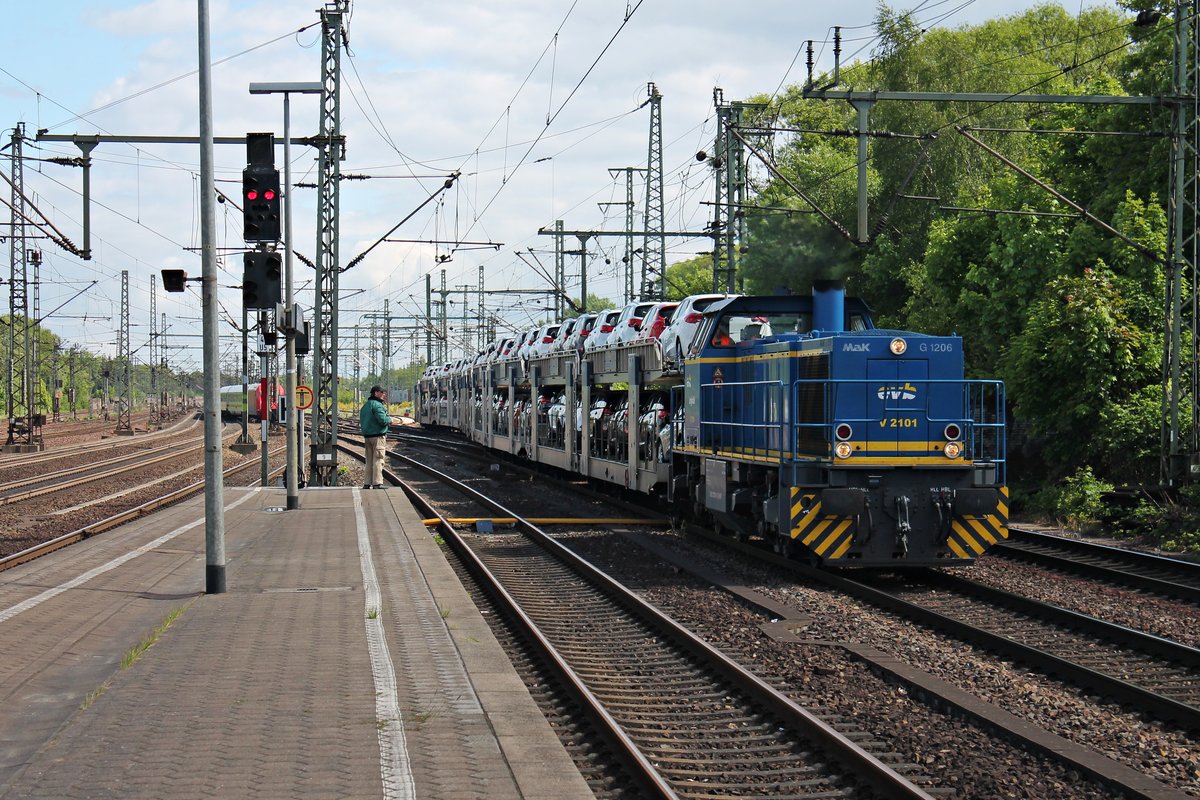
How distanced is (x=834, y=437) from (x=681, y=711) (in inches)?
225

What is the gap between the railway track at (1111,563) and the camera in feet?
40.8

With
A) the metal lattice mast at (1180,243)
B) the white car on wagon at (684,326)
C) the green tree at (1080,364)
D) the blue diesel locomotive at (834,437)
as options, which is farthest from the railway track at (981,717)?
the green tree at (1080,364)

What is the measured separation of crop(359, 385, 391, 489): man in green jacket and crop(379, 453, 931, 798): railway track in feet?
37.3

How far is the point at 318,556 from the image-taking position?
45.7ft

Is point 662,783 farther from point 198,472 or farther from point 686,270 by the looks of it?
point 686,270

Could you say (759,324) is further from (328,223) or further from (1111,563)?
(328,223)

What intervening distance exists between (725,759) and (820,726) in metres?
0.61

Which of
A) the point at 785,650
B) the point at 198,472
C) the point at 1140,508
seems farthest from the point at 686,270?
the point at 785,650

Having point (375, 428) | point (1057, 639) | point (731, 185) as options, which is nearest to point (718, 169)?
point (731, 185)

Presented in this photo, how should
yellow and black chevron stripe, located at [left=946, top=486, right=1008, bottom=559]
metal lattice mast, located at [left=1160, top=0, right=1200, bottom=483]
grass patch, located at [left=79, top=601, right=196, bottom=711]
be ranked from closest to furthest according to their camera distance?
1. grass patch, located at [left=79, top=601, right=196, bottom=711]
2. yellow and black chevron stripe, located at [left=946, top=486, right=1008, bottom=559]
3. metal lattice mast, located at [left=1160, top=0, right=1200, bottom=483]

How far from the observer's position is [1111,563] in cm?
1455

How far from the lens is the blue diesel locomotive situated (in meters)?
13.0

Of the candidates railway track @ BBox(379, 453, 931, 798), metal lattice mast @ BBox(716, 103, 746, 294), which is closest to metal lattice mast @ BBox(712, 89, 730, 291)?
metal lattice mast @ BBox(716, 103, 746, 294)

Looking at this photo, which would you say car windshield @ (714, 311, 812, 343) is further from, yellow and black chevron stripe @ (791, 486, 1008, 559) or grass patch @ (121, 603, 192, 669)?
grass patch @ (121, 603, 192, 669)
